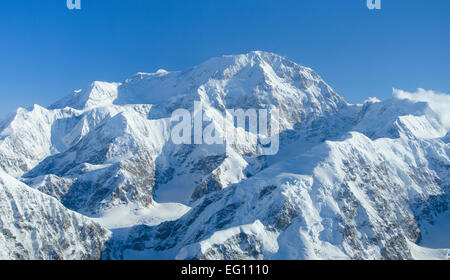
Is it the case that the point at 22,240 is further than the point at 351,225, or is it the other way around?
the point at 351,225
